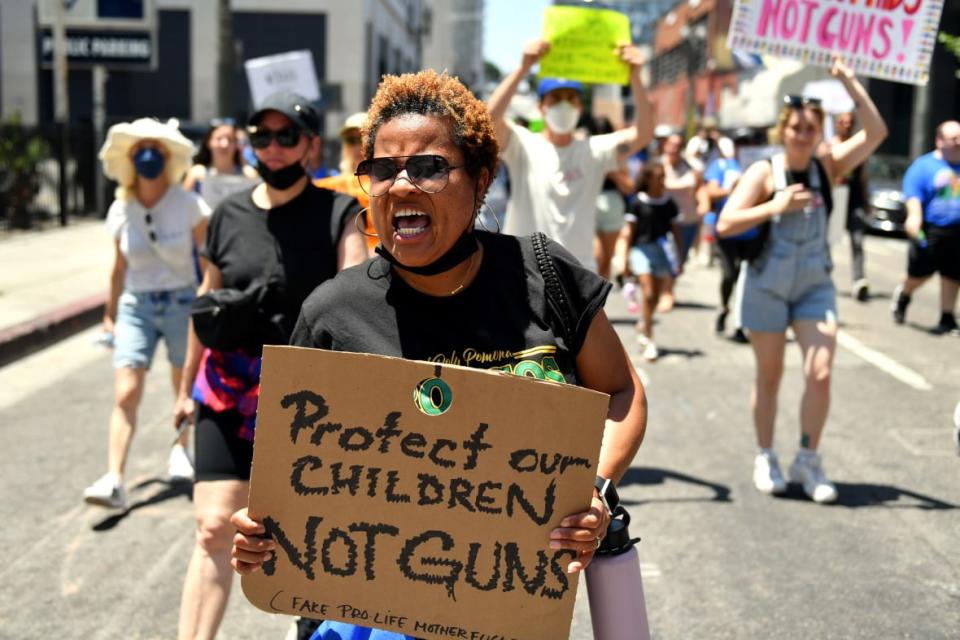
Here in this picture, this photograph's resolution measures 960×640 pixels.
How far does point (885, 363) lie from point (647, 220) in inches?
92.8

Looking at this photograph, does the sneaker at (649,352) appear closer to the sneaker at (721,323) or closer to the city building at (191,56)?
the sneaker at (721,323)

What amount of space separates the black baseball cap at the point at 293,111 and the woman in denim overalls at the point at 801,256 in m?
2.57

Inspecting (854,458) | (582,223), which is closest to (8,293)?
(582,223)

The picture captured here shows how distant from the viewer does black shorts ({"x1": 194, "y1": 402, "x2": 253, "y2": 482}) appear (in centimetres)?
369

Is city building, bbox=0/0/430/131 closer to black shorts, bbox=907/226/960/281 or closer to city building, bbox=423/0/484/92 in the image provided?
city building, bbox=423/0/484/92

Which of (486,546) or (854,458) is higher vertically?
(486,546)

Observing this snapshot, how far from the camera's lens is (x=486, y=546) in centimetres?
233

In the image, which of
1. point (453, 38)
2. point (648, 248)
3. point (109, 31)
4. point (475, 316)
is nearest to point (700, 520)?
point (475, 316)

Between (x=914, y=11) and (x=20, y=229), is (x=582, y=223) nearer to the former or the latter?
(x=914, y=11)

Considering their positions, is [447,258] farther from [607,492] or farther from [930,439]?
[930,439]

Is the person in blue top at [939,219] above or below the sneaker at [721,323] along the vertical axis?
above

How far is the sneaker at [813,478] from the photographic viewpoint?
19.0ft

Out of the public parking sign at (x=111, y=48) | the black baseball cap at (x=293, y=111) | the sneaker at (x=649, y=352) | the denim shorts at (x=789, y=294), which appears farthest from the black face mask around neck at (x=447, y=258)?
the public parking sign at (x=111, y=48)

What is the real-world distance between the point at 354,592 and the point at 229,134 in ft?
22.2
